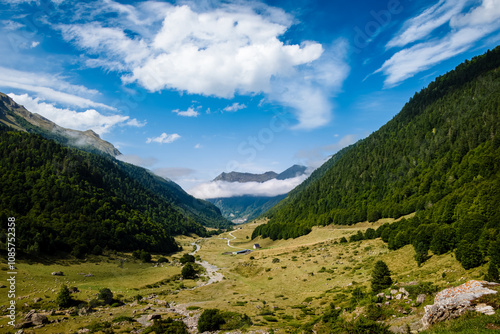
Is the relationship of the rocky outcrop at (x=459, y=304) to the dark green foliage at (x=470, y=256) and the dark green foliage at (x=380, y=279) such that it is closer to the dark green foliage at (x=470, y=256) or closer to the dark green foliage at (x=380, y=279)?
the dark green foliage at (x=470, y=256)

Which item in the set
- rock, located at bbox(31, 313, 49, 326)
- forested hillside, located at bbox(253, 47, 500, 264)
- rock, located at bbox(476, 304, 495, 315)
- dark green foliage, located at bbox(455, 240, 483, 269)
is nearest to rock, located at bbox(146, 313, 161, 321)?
rock, located at bbox(31, 313, 49, 326)

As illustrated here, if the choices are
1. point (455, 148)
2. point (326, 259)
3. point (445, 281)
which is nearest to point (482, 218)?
point (445, 281)

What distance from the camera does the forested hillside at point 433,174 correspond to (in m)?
55.3

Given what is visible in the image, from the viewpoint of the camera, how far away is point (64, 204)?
112 m

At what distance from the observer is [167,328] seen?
111 ft

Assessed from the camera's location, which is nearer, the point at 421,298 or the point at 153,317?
the point at 421,298

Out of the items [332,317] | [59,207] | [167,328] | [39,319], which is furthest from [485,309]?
[59,207]

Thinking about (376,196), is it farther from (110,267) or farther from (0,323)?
(0,323)

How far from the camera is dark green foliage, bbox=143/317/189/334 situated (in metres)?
32.7

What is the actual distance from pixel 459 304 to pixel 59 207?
13895 centimetres

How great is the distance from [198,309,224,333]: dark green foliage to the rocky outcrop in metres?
27.1

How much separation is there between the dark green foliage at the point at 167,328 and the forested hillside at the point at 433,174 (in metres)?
41.0

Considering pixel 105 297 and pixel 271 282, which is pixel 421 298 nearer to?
pixel 271 282

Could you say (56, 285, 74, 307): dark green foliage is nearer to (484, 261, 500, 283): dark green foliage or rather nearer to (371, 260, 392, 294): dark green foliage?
(371, 260, 392, 294): dark green foliage
